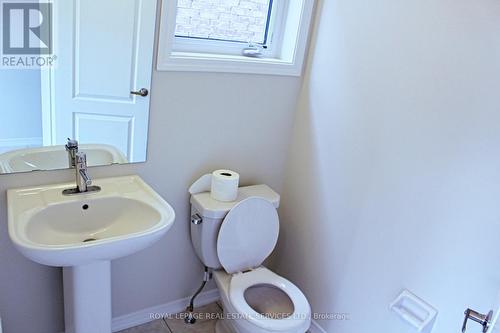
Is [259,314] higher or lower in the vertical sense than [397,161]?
lower

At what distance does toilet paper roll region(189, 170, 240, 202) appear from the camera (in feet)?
6.08

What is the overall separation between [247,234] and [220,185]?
0.90 ft

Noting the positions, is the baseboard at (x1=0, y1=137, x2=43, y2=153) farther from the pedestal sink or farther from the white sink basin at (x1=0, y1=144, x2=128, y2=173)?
the pedestal sink

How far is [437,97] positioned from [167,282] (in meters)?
1.53

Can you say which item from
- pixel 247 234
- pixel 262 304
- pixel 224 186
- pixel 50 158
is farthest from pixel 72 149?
pixel 262 304

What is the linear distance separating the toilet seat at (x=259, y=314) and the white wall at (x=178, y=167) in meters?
0.36

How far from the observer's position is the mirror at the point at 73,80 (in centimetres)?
139

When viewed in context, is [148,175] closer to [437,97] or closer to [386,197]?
[386,197]

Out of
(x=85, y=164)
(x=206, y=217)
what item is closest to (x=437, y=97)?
(x=206, y=217)

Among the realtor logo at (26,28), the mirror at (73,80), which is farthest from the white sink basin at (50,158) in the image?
Answer: the realtor logo at (26,28)

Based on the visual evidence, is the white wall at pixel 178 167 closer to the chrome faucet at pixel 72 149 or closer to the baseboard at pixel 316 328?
the chrome faucet at pixel 72 149

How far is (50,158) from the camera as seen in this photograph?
1.54 m

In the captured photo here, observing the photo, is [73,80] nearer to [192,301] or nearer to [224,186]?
[224,186]

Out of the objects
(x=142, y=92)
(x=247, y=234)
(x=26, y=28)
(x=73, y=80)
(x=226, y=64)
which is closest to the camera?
(x=26, y=28)
